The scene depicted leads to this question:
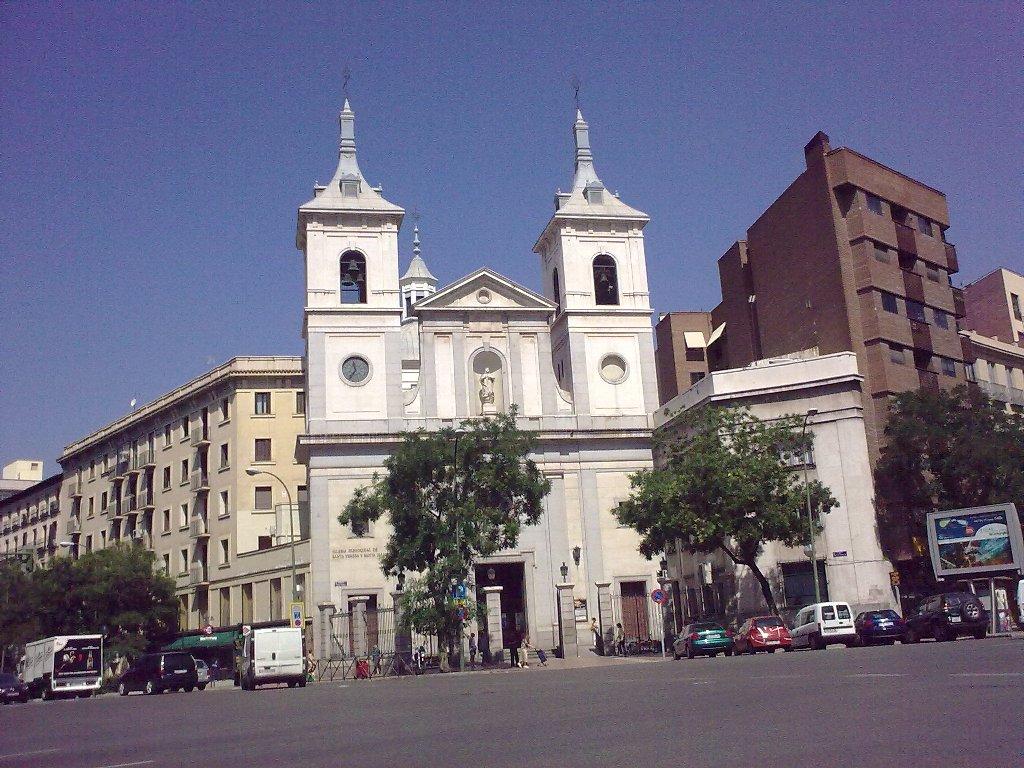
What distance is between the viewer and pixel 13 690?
1794 inches

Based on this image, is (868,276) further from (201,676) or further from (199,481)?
(199,481)

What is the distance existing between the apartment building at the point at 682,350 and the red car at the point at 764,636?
3814cm

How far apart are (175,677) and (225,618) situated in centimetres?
2269

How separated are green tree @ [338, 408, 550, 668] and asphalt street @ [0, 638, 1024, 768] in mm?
17663

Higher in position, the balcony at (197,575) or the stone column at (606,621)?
the balcony at (197,575)

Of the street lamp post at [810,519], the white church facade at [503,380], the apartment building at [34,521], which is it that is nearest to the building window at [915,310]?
the street lamp post at [810,519]

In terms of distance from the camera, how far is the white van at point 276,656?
3312 cm

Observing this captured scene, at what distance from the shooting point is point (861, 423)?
153 ft

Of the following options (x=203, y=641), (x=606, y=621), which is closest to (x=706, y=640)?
(x=606, y=621)

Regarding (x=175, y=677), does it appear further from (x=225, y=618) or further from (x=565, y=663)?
(x=225, y=618)

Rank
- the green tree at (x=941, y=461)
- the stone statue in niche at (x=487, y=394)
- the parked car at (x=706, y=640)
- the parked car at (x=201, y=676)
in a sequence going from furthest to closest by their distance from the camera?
1. the stone statue in niche at (x=487, y=394)
2. the green tree at (x=941, y=461)
3. the parked car at (x=201, y=676)
4. the parked car at (x=706, y=640)

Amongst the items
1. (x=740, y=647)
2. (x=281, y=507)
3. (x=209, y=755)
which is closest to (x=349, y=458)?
(x=281, y=507)

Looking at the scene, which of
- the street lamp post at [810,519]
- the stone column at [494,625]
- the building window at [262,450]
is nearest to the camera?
the street lamp post at [810,519]

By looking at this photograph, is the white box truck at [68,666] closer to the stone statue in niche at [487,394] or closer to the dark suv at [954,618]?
the stone statue in niche at [487,394]
